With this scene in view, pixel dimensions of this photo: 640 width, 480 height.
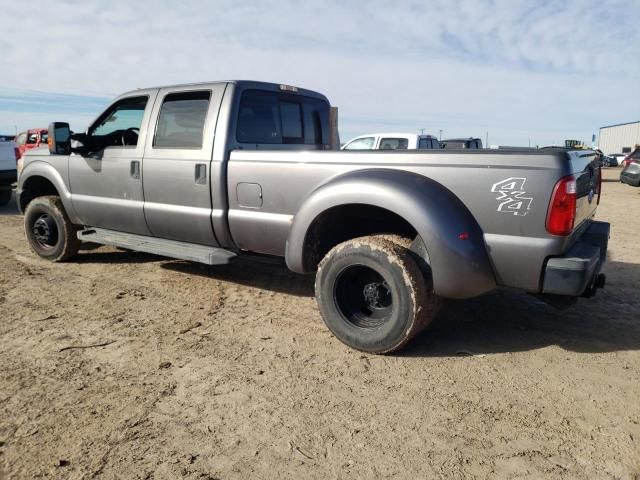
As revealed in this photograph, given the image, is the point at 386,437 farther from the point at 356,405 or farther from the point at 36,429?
the point at 36,429

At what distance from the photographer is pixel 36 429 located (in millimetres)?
2523

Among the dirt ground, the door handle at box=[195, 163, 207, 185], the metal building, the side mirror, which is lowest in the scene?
the dirt ground

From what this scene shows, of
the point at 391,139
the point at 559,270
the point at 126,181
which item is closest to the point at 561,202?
the point at 559,270

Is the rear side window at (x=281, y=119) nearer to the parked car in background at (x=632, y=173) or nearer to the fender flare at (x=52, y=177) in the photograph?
the fender flare at (x=52, y=177)

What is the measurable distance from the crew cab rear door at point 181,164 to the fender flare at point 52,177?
4.19 feet

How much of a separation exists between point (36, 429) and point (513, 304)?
3.81 metres

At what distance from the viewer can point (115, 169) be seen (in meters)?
4.97

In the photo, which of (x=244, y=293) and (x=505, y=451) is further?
(x=244, y=293)

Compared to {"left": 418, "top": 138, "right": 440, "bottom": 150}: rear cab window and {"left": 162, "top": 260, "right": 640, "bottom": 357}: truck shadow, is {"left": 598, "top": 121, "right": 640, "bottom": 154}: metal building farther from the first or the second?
{"left": 162, "top": 260, "right": 640, "bottom": 357}: truck shadow

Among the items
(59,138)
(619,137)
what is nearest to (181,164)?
(59,138)

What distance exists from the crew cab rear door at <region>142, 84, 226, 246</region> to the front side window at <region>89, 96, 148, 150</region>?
50 centimetres

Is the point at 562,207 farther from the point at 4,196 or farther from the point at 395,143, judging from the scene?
the point at 4,196

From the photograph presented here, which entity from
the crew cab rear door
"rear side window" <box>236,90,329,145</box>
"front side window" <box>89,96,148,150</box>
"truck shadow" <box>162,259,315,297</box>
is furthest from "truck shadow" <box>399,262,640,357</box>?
"front side window" <box>89,96,148,150</box>

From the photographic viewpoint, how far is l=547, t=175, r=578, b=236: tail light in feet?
9.45
